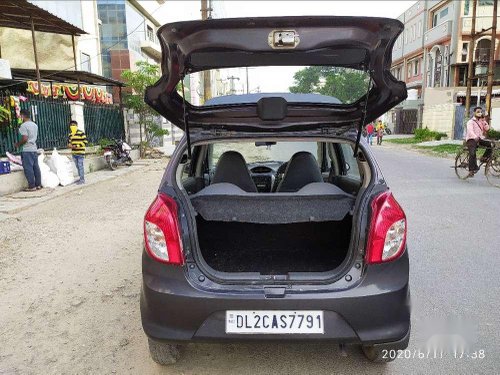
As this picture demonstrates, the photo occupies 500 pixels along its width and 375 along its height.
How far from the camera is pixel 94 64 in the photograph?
21.9 meters

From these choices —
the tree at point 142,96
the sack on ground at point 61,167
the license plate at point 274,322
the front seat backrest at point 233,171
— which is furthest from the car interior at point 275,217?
the tree at point 142,96

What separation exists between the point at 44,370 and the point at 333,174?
114 inches

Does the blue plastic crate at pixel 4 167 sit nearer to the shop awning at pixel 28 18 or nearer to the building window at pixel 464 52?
the shop awning at pixel 28 18

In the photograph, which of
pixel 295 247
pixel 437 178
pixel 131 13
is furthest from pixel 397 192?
pixel 131 13

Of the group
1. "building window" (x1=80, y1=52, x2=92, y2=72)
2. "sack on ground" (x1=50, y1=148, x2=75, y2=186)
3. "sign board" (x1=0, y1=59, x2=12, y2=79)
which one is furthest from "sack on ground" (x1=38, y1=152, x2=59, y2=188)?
"building window" (x1=80, y1=52, x2=92, y2=72)

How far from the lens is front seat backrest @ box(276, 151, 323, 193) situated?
344 cm

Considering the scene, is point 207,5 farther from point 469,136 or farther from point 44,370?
point 44,370

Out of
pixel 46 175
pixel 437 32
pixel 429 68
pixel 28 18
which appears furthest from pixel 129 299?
pixel 429 68

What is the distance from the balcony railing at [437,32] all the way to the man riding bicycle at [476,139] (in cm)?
2593

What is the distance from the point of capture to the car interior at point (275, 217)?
263cm

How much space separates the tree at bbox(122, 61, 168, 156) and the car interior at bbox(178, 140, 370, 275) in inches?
500

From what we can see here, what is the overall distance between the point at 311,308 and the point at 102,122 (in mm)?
14622
